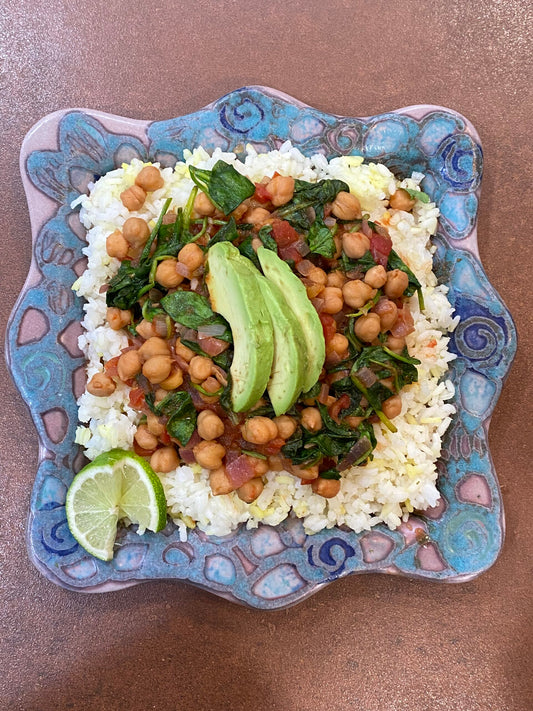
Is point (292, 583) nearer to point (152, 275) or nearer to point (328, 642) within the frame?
point (328, 642)

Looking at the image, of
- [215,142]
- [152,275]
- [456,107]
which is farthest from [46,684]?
[456,107]

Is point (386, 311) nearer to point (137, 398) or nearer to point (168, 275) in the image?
point (168, 275)

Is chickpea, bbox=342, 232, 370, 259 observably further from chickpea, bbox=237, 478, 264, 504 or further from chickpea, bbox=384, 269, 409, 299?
chickpea, bbox=237, 478, 264, 504

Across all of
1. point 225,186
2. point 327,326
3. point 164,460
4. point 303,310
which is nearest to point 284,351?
point 303,310

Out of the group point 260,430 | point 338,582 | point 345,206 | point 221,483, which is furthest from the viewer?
point 338,582

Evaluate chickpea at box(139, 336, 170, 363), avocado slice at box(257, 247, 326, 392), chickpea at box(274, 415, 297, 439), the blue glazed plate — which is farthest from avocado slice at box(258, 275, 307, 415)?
the blue glazed plate

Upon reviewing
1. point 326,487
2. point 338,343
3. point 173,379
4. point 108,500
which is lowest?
point 108,500

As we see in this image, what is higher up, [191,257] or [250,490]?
[191,257]
